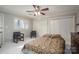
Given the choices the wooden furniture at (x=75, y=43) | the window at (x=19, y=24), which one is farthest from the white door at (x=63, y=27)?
the window at (x=19, y=24)

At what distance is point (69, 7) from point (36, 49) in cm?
81

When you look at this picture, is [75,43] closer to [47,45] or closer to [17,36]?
[47,45]

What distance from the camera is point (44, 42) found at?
1362 mm

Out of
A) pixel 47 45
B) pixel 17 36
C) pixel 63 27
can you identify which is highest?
pixel 63 27

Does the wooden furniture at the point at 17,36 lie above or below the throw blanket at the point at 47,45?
above

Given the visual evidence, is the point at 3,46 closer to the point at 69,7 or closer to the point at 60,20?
the point at 60,20

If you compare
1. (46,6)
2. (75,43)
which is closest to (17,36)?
(46,6)

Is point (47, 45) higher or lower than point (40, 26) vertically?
lower

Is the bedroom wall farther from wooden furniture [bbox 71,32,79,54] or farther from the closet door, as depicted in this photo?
wooden furniture [bbox 71,32,79,54]

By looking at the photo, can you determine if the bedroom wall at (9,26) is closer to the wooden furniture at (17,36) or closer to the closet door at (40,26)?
the wooden furniture at (17,36)

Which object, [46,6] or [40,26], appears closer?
[46,6]

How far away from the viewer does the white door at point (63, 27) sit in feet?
4.42

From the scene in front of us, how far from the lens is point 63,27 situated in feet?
4.56
